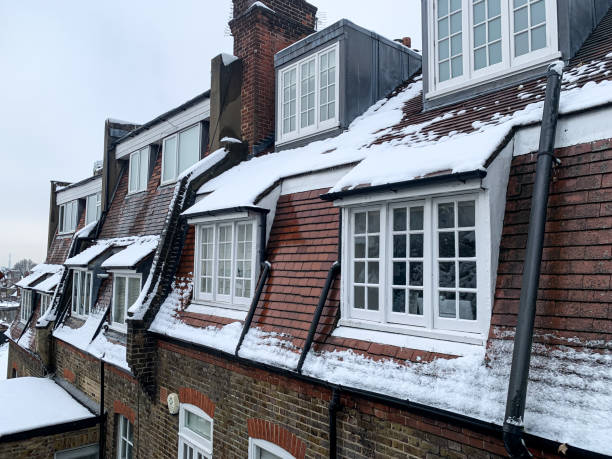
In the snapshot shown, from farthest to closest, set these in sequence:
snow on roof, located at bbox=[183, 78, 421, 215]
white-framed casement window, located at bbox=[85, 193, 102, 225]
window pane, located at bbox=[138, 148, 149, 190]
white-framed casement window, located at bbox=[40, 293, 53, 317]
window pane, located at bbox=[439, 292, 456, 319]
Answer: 1. white-framed casement window, located at bbox=[85, 193, 102, 225]
2. white-framed casement window, located at bbox=[40, 293, 53, 317]
3. window pane, located at bbox=[138, 148, 149, 190]
4. snow on roof, located at bbox=[183, 78, 421, 215]
5. window pane, located at bbox=[439, 292, 456, 319]

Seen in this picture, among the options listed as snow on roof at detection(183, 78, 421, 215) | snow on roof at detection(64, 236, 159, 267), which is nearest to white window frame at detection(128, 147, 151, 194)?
snow on roof at detection(64, 236, 159, 267)

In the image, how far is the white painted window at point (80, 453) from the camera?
9852 mm

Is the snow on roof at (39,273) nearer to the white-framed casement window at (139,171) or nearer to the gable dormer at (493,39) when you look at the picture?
the white-framed casement window at (139,171)

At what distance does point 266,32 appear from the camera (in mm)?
10078

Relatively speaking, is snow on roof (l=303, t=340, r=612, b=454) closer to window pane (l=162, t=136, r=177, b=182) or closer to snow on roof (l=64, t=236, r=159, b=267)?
snow on roof (l=64, t=236, r=159, b=267)

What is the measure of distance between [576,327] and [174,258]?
23.1ft

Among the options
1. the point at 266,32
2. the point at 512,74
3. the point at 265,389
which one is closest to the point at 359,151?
the point at 512,74

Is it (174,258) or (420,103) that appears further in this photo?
(174,258)

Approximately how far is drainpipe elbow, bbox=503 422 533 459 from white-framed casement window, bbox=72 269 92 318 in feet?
36.6

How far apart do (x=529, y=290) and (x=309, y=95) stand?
21.5 ft

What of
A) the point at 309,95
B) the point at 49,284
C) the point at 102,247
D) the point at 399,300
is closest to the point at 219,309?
the point at 399,300

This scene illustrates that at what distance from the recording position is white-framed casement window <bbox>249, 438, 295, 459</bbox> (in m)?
5.45

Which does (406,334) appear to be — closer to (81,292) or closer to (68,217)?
(81,292)

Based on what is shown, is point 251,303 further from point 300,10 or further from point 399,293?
point 300,10
